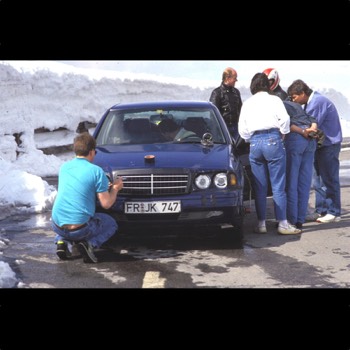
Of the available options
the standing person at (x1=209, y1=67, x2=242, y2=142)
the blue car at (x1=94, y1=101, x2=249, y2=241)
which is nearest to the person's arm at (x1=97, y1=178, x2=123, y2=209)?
the blue car at (x1=94, y1=101, x2=249, y2=241)

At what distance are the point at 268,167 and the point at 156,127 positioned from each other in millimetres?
1364

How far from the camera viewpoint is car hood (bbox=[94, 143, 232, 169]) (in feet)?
23.7

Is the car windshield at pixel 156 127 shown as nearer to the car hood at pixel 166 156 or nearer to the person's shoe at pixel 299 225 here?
the car hood at pixel 166 156

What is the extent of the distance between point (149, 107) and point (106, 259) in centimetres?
233

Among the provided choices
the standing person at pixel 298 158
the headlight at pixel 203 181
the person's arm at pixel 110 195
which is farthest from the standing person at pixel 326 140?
the person's arm at pixel 110 195

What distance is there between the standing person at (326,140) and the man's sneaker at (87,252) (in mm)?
3186

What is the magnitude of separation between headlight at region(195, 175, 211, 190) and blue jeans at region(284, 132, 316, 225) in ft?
4.91

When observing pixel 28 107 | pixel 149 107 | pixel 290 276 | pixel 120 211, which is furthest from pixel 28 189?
pixel 28 107

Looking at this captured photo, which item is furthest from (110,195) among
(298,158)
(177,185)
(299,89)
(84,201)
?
(299,89)

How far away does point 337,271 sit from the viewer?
20.7ft

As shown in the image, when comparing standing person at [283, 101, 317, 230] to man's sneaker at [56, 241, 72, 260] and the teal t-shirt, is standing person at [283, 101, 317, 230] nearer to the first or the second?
the teal t-shirt

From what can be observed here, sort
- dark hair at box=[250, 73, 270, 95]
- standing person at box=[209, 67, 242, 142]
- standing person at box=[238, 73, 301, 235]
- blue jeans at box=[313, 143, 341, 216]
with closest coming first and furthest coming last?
standing person at box=[238, 73, 301, 235] → dark hair at box=[250, 73, 270, 95] → blue jeans at box=[313, 143, 341, 216] → standing person at box=[209, 67, 242, 142]

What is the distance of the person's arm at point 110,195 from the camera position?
22.0ft

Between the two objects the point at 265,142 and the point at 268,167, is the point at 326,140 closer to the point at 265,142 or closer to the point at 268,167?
the point at 268,167
